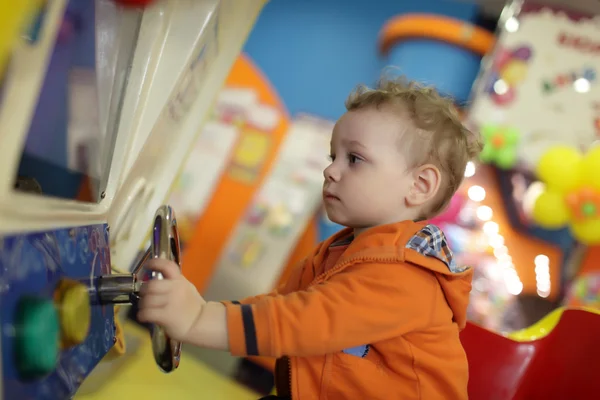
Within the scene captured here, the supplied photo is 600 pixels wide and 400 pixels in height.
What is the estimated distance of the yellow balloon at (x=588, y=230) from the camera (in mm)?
1556

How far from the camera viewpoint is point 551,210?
5.30ft

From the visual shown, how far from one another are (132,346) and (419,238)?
43.5 inches

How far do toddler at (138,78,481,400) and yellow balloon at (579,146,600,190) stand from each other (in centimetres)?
88

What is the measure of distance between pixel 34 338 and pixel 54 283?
70mm

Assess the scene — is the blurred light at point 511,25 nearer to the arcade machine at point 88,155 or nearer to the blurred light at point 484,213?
the blurred light at point 484,213

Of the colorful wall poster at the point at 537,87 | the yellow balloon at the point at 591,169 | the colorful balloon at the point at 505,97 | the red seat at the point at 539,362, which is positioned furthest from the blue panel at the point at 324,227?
the red seat at the point at 539,362

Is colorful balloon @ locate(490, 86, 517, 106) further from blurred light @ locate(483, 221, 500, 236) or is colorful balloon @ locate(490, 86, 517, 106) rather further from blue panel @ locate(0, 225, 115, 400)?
blue panel @ locate(0, 225, 115, 400)

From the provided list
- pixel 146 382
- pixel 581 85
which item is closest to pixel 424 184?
pixel 146 382

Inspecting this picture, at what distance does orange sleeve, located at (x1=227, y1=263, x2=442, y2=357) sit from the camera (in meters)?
0.54

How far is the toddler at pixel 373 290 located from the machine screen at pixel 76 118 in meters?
0.20

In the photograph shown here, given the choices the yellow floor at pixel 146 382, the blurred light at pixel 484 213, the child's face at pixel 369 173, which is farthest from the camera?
the blurred light at pixel 484 213

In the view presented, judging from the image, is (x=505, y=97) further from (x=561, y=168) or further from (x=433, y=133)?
(x=433, y=133)

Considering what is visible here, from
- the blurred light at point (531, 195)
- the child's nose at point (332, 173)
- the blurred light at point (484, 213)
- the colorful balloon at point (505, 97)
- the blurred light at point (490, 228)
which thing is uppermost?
the colorful balloon at point (505, 97)

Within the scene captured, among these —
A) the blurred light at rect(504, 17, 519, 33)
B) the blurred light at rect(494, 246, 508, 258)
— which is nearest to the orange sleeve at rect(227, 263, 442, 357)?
the blurred light at rect(494, 246, 508, 258)
